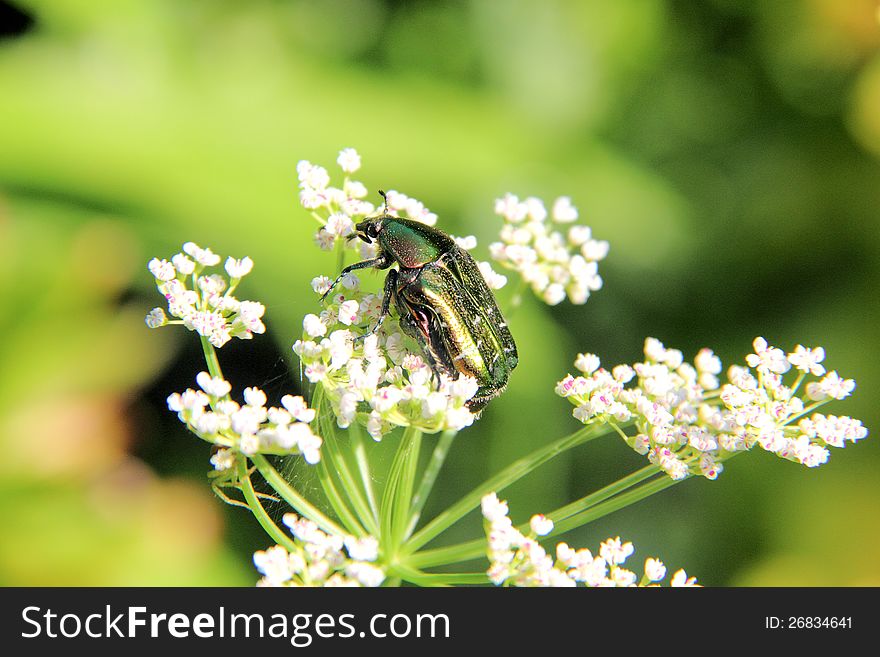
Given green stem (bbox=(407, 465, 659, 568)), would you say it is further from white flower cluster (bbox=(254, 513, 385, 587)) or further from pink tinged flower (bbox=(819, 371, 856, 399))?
pink tinged flower (bbox=(819, 371, 856, 399))

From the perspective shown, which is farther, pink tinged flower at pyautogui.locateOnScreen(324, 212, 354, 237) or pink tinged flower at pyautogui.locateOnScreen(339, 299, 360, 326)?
pink tinged flower at pyautogui.locateOnScreen(324, 212, 354, 237)

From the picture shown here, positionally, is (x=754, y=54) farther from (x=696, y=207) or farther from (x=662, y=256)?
(x=662, y=256)

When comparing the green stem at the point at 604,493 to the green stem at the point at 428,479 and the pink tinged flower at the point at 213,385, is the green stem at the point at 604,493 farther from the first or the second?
the pink tinged flower at the point at 213,385

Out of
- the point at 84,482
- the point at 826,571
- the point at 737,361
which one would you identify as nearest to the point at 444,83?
the point at 737,361

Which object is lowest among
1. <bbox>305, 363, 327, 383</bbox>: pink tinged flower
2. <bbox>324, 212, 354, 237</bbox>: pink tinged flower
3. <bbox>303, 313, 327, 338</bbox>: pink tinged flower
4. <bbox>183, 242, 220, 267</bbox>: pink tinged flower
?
<bbox>305, 363, 327, 383</bbox>: pink tinged flower

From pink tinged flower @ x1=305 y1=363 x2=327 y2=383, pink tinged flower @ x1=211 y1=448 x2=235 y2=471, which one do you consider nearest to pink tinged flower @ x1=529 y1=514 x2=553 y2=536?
pink tinged flower @ x1=305 y1=363 x2=327 y2=383
